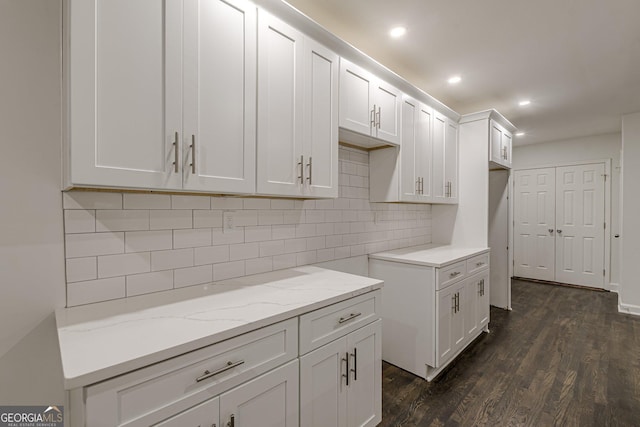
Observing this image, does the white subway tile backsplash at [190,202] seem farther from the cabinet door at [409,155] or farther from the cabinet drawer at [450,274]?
the cabinet drawer at [450,274]

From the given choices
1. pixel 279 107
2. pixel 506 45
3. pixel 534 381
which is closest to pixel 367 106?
pixel 279 107

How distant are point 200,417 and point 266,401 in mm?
275

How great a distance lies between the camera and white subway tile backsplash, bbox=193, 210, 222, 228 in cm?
157

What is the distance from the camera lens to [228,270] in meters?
1.70

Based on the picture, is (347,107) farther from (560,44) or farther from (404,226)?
(560,44)

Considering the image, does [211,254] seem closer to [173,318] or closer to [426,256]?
[173,318]

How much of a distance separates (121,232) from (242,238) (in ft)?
2.04

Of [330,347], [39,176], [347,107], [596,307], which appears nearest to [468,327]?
[330,347]

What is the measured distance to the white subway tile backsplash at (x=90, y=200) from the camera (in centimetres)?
121

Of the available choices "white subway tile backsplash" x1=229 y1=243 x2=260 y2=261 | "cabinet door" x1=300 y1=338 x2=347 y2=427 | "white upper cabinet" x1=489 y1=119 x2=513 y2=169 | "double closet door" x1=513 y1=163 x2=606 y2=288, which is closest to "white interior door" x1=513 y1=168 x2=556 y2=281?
"double closet door" x1=513 y1=163 x2=606 y2=288

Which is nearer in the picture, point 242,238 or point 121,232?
point 121,232

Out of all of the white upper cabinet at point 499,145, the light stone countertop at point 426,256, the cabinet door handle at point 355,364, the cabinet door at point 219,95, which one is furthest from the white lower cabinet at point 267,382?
the white upper cabinet at point 499,145

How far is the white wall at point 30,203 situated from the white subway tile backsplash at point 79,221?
0.09 feet

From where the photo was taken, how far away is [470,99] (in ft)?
11.3
